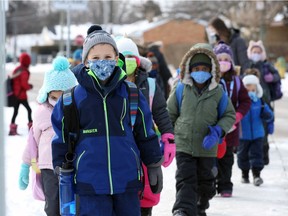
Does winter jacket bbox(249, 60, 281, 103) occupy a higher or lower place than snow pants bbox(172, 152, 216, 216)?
higher

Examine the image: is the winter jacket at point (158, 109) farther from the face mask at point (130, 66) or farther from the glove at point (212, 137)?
the glove at point (212, 137)

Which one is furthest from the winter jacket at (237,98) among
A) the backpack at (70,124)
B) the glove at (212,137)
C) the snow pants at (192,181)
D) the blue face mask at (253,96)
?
the backpack at (70,124)

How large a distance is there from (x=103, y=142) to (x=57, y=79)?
1.34 metres

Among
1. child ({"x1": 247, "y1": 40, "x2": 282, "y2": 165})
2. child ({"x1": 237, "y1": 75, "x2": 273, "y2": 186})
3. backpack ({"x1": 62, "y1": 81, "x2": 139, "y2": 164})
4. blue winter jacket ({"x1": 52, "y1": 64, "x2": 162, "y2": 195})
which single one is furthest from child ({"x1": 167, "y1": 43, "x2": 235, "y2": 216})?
child ({"x1": 247, "y1": 40, "x2": 282, "y2": 165})

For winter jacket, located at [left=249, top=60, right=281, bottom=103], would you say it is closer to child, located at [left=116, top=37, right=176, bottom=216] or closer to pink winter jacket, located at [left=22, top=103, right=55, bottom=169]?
child, located at [left=116, top=37, right=176, bottom=216]

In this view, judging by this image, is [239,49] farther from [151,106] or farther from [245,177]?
[151,106]

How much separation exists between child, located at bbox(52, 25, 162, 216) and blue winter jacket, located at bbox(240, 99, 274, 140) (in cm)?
465

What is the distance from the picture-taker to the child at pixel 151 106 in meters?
5.80

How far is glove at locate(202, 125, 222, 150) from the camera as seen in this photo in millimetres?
6617

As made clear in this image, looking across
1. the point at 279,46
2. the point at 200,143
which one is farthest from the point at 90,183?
the point at 279,46

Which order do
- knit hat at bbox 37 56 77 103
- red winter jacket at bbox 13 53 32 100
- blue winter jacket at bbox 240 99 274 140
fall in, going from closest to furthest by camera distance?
knit hat at bbox 37 56 77 103 < blue winter jacket at bbox 240 99 274 140 < red winter jacket at bbox 13 53 32 100

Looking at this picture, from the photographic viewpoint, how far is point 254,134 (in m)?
9.23

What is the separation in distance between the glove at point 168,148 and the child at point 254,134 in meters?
3.49

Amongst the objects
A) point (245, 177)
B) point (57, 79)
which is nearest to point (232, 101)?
point (245, 177)
